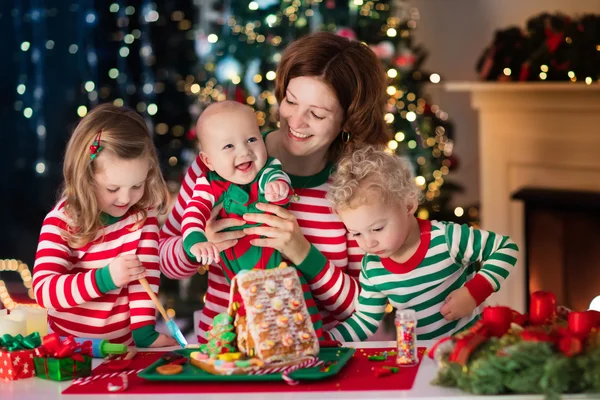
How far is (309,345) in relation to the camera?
180 centimetres

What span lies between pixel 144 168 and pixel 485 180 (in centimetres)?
309

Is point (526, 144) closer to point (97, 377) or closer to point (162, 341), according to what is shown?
point (162, 341)

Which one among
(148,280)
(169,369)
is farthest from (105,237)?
(169,369)

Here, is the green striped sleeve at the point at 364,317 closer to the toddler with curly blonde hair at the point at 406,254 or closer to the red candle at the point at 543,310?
the toddler with curly blonde hair at the point at 406,254

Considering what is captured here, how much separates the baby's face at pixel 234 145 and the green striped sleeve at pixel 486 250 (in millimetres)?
473

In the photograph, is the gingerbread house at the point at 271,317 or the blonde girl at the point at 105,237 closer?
the gingerbread house at the point at 271,317

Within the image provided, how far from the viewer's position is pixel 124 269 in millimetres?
1971

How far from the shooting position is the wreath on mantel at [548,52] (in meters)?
4.16

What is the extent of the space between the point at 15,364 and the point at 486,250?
1.04 meters

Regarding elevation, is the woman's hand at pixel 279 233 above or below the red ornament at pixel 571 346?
above

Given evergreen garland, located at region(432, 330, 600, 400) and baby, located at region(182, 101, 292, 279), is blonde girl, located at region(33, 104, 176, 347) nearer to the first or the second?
baby, located at region(182, 101, 292, 279)

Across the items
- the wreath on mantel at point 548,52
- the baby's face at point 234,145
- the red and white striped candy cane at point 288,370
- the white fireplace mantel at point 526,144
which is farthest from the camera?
the white fireplace mantel at point 526,144

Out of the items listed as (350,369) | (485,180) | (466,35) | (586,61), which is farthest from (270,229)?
(466,35)

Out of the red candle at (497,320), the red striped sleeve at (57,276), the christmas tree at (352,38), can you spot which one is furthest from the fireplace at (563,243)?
the red striped sleeve at (57,276)
